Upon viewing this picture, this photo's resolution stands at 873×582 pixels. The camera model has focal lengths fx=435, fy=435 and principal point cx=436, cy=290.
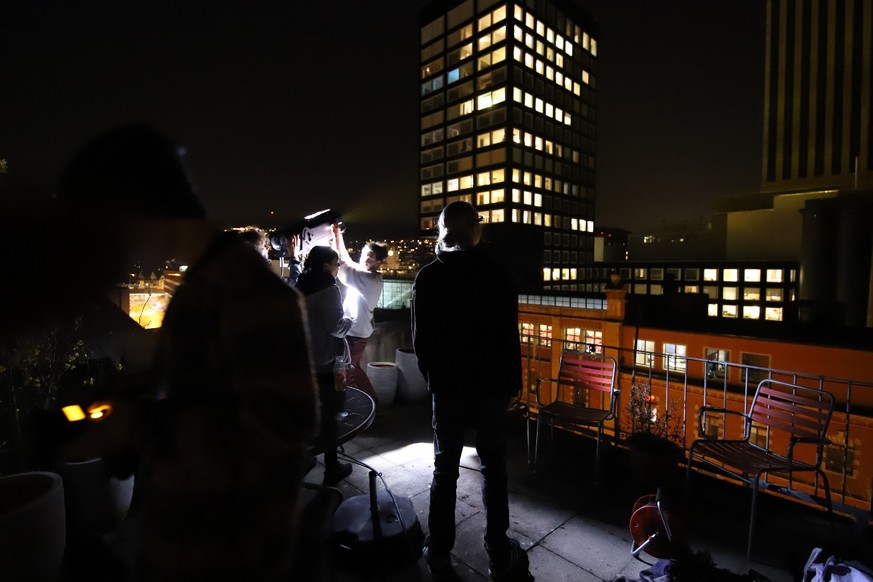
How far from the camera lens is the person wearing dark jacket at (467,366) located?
229cm

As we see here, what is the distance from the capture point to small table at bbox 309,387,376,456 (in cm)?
229

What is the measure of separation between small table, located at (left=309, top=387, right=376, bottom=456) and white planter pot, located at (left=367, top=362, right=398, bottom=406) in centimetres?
214

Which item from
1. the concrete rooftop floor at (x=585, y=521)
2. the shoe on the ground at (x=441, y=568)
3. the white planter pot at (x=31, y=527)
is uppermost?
→ the white planter pot at (x=31, y=527)

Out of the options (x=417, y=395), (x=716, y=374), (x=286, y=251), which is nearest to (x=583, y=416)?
(x=417, y=395)

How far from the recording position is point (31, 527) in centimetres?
200

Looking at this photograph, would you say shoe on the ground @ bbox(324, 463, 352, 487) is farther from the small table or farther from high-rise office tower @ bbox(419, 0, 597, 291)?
high-rise office tower @ bbox(419, 0, 597, 291)

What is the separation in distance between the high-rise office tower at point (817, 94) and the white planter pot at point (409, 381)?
64.9 meters

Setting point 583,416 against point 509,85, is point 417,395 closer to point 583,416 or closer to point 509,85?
point 583,416

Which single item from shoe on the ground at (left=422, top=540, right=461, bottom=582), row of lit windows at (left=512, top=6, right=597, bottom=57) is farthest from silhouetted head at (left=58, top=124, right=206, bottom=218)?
row of lit windows at (left=512, top=6, right=597, bottom=57)

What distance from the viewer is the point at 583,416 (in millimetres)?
3693

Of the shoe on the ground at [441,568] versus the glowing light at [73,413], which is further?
the shoe on the ground at [441,568]

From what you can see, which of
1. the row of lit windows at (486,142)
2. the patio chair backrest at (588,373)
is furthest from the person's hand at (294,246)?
the row of lit windows at (486,142)

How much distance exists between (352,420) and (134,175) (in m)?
1.86

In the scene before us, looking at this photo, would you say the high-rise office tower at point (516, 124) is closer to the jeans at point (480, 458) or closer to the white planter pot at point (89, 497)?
the jeans at point (480, 458)
